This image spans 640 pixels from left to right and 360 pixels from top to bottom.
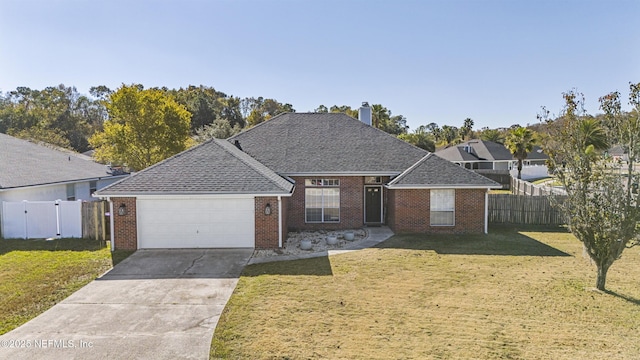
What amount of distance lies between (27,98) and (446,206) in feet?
280

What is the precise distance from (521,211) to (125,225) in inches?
722

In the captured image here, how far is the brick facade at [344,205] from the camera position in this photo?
17.4 meters

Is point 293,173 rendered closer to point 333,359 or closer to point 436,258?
point 436,258

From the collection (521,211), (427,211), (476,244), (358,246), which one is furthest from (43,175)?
(521,211)

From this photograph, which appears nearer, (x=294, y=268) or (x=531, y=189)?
(x=294, y=268)

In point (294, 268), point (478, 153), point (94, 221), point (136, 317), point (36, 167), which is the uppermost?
point (478, 153)

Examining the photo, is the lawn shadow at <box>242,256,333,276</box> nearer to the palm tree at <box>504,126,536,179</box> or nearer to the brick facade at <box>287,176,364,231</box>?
A: the brick facade at <box>287,176,364,231</box>

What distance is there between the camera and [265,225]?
13.5 m

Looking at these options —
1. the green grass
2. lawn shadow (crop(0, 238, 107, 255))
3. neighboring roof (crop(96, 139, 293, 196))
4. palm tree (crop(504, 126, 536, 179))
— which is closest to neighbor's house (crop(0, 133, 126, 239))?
lawn shadow (crop(0, 238, 107, 255))

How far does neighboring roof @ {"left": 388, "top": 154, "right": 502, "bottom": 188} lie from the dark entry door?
67.4 inches

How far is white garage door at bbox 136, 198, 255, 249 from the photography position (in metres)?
13.3

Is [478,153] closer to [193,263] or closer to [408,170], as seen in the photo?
[408,170]

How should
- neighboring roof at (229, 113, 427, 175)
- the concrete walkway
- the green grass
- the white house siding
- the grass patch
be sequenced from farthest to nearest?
neighboring roof at (229, 113, 427, 175) < the white house siding < the concrete walkway < the green grass < the grass patch

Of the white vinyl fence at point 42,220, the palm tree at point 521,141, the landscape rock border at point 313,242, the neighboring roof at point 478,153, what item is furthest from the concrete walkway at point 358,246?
the neighboring roof at point 478,153
